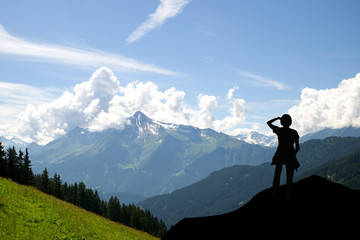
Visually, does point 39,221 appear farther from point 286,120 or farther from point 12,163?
point 12,163

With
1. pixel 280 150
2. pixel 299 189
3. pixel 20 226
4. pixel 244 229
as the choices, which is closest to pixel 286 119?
pixel 280 150

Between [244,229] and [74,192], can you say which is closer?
[244,229]

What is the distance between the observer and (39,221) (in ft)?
Answer: 59.6

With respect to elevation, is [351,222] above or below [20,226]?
above

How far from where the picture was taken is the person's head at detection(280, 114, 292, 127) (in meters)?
12.2

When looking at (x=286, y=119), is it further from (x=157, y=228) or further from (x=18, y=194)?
(x=157, y=228)

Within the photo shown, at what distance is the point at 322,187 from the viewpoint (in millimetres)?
11820

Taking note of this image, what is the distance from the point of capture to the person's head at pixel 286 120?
12188mm

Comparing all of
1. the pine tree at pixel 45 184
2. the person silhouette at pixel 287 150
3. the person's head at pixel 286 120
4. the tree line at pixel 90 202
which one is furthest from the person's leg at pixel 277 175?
the pine tree at pixel 45 184

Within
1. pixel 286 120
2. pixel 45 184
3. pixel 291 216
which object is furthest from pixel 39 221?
pixel 45 184

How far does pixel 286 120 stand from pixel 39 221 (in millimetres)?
16275

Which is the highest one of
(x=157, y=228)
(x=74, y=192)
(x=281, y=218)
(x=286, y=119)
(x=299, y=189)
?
(x=286, y=119)

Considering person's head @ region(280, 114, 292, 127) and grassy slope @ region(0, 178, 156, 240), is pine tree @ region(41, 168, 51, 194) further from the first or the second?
person's head @ region(280, 114, 292, 127)

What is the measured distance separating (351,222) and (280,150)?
372cm
